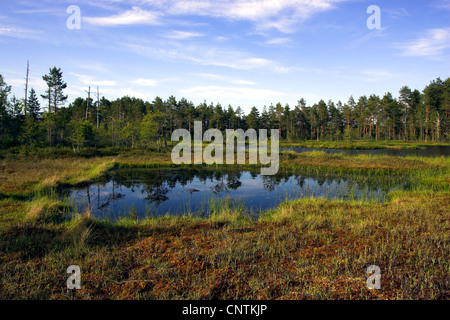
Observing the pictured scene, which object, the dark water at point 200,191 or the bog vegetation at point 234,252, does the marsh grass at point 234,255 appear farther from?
the dark water at point 200,191

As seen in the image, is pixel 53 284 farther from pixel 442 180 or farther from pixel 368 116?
pixel 368 116

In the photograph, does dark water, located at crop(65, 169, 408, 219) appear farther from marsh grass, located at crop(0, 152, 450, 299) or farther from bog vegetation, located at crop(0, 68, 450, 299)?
marsh grass, located at crop(0, 152, 450, 299)

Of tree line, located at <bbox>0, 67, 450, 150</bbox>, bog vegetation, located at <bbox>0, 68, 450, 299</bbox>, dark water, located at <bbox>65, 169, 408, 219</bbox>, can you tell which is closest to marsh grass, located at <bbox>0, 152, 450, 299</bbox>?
bog vegetation, located at <bbox>0, 68, 450, 299</bbox>

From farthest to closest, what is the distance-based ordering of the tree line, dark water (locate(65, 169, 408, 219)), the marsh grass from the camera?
1. the tree line
2. dark water (locate(65, 169, 408, 219))
3. the marsh grass

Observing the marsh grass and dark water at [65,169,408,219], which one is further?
dark water at [65,169,408,219]

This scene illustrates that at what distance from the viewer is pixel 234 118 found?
93.1 metres

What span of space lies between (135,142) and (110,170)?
2415cm

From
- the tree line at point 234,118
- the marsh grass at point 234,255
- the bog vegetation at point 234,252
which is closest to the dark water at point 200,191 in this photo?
the bog vegetation at point 234,252

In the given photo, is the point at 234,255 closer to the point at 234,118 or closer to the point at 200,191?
the point at 200,191

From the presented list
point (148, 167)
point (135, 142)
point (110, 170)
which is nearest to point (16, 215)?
point (110, 170)

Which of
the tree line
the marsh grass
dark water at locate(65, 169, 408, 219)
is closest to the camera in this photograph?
the marsh grass

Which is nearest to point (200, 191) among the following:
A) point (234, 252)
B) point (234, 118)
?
point (234, 252)

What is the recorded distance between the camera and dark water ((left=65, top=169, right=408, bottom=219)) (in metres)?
13.5

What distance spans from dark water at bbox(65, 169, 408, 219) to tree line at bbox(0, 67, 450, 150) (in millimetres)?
22195
